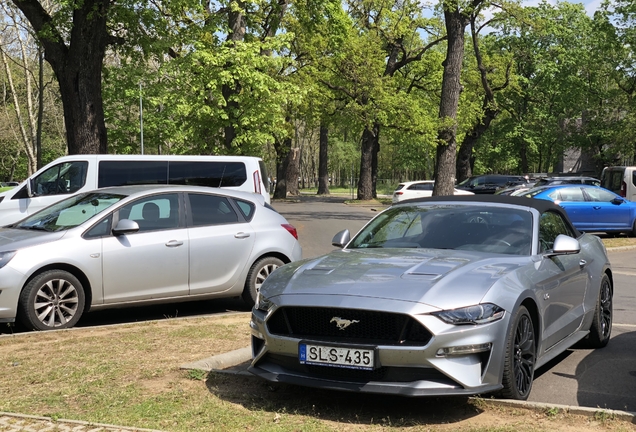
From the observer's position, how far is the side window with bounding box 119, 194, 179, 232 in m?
9.38

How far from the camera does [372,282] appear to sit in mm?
5578

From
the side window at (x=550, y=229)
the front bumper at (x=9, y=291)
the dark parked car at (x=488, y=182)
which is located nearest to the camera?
the side window at (x=550, y=229)

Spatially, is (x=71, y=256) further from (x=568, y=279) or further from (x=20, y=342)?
(x=568, y=279)

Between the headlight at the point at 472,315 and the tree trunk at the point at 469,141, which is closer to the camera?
the headlight at the point at 472,315

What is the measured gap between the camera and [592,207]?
2250 cm

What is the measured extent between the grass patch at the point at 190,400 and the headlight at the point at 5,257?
1.19 m

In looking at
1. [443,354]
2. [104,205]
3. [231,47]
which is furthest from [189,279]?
[231,47]

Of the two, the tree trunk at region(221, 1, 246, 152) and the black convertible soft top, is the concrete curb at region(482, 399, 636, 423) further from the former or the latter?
the tree trunk at region(221, 1, 246, 152)

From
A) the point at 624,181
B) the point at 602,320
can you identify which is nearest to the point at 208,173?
the point at 602,320

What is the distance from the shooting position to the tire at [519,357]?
548 centimetres

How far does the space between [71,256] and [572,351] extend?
5.27 m

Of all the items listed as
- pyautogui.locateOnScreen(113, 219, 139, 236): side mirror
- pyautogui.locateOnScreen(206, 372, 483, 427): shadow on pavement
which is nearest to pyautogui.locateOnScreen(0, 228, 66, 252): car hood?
pyautogui.locateOnScreen(113, 219, 139, 236): side mirror

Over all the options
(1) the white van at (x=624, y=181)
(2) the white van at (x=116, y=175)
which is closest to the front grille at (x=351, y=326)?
(2) the white van at (x=116, y=175)

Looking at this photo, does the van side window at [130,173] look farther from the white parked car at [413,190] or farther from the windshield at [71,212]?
the white parked car at [413,190]
